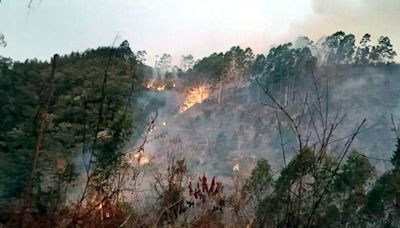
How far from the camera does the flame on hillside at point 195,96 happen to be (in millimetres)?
84938

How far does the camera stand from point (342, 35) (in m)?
90.1

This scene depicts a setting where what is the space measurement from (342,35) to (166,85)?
115 ft

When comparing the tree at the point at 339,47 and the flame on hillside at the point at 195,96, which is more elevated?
the tree at the point at 339,47

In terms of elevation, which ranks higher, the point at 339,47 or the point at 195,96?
the point at 339,47

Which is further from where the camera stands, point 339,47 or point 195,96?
point 339,47

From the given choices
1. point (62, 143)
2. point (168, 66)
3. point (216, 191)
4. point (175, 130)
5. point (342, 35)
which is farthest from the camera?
point (168, 66)

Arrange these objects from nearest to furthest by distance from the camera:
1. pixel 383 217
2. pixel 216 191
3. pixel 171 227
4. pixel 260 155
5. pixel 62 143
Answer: pixel 216 191, pixel 171 227, pixel 62 143, pixel 383 217, pixel 260 155

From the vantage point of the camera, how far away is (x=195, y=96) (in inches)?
3369

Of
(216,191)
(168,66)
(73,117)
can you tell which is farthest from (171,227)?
(168,66)

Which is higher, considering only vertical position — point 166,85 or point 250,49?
point 250,49

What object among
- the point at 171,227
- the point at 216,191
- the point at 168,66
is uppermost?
the point at 168,66

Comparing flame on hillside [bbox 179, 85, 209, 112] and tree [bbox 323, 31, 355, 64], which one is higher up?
tree [bbox 323, 31, 355, 64]

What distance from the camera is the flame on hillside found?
279ft

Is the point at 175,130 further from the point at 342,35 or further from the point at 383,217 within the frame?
the point at 383,217
